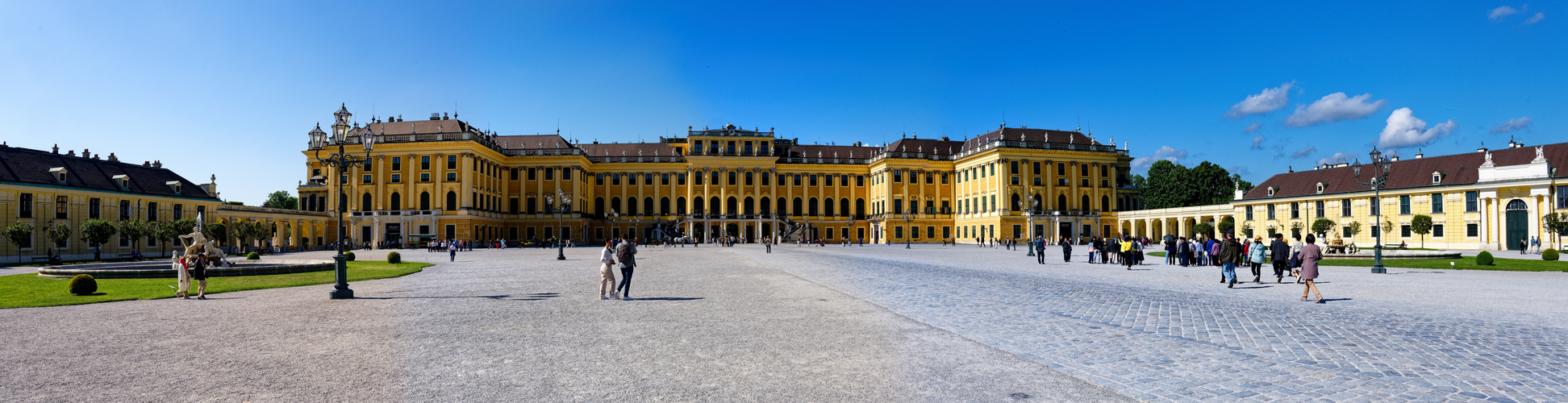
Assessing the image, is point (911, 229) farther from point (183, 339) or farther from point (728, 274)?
point (183, 339)

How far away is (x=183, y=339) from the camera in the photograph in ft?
29.7

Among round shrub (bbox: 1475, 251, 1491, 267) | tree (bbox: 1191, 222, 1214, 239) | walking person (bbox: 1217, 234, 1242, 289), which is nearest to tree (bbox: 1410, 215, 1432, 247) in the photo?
tree (bbox: 1191, 222, 1214, 239)

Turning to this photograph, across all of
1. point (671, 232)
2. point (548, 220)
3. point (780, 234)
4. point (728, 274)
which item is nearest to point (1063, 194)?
point (780, 234)

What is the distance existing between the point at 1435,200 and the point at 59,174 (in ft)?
293

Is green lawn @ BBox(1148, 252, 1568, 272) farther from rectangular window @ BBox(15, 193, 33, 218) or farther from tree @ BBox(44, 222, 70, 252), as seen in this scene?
rectangular window @ BBox(15, 193, 33, 218)

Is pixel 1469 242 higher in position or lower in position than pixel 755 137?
lower

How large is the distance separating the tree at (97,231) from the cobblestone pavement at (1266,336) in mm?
45940

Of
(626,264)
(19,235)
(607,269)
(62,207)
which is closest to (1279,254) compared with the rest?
(626,264)

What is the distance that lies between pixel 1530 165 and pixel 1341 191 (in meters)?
10.7

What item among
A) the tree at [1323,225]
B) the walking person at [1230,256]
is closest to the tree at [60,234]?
the walking person at [1230,256]

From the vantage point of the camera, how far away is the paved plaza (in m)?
→ 6.17

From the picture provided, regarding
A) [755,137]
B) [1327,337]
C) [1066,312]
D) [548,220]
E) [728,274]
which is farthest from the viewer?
[755,137]

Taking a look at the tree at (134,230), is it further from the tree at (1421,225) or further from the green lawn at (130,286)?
the tree at (1421,225)

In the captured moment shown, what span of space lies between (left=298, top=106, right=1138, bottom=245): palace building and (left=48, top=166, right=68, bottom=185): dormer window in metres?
20.9
